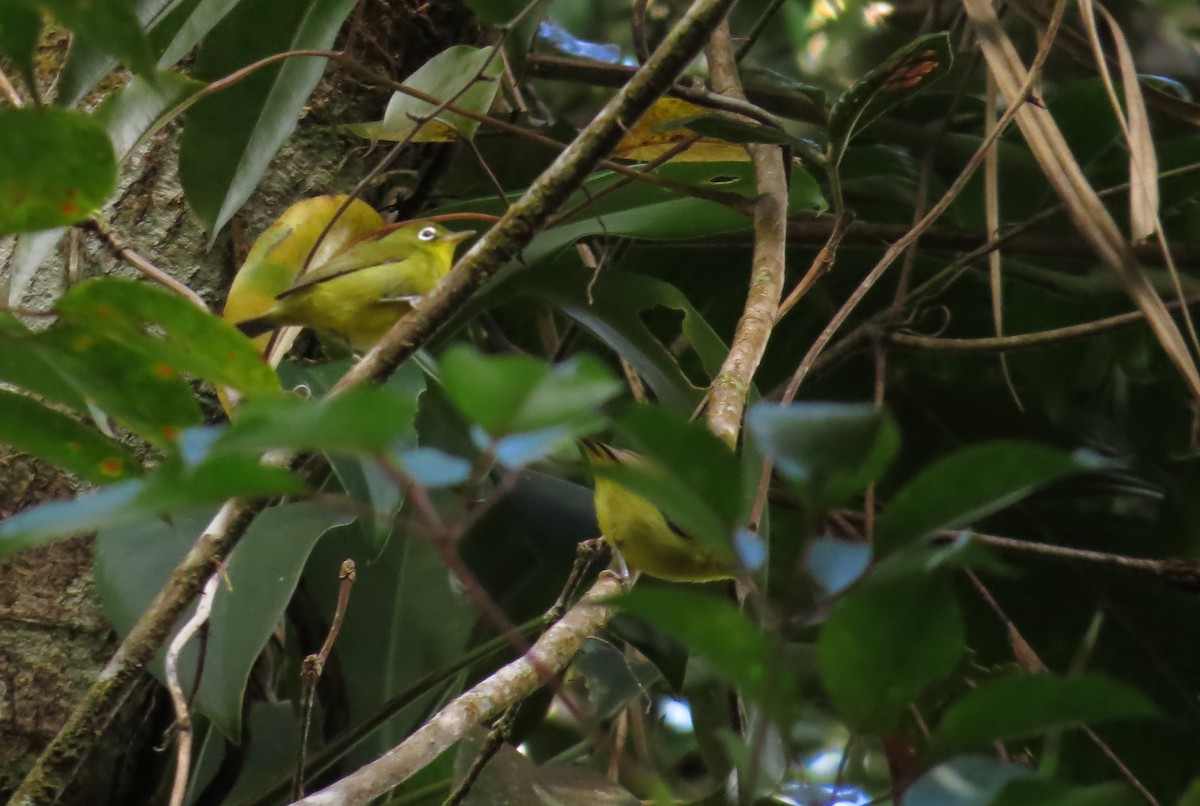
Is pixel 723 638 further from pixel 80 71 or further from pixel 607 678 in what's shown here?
pixel 607 678

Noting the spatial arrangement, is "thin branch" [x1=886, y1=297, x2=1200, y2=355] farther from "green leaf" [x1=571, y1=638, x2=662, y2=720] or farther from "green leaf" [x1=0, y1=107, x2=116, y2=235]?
"green leaf" [x1=0, y1=107, x2=116, y2=235]

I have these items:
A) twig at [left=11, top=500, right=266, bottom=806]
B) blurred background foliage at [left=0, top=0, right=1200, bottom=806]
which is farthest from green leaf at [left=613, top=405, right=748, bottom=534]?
twig at [left=11, top=500, right=266, bottom=806]

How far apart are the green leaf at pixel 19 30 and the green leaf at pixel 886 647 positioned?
17.9 inches

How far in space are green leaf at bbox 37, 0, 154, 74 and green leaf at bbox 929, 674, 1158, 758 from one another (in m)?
0.43

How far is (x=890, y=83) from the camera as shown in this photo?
96 cm

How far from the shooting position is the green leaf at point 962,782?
42 centimetres

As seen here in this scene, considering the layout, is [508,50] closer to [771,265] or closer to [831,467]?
[771,265]

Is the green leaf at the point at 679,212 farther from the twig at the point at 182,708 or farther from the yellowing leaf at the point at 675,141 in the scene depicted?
the twig at the point at 182,708

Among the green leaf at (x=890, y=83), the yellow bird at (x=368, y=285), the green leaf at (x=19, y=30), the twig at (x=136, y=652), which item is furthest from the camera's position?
the yellow bird at (x=368, y=285)

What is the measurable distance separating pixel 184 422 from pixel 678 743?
1613 mm

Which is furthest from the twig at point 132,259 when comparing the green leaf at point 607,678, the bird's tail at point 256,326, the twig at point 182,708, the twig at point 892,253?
the green leaf at point 607,678

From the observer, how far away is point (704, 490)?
0.34 metres

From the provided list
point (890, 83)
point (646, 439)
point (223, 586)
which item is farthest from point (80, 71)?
point (646, 439)

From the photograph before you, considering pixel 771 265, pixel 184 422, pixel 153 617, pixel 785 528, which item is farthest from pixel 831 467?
pixel 785 528
